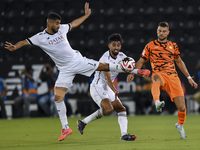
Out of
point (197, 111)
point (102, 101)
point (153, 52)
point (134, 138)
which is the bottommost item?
point (197, 111)

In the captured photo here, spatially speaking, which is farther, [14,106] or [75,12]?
[75,12]

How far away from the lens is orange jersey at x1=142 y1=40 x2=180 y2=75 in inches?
252

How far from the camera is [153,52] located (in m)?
6.54

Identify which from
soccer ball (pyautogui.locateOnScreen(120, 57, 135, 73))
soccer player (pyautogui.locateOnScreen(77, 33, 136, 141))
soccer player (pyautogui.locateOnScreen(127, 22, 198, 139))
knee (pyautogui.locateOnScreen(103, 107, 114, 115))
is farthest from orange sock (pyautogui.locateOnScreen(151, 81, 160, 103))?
knee (pyautogui.locateOnScreen(103, 107, 114, 115))

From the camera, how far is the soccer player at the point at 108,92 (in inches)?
252

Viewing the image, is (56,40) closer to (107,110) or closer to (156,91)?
(107,110)

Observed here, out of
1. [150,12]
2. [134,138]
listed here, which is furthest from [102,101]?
[150,12]

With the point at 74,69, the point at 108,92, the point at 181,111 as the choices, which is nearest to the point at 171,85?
the point at 181,111

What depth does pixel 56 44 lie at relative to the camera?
6.28 meters

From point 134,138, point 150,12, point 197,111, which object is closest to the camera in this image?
point 134,138

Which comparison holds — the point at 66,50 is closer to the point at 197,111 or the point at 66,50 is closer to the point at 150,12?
the point at 197,111

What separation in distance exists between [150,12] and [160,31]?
9126mm

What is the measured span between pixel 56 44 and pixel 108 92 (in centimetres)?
128

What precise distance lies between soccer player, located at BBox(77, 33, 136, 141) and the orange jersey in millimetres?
505
